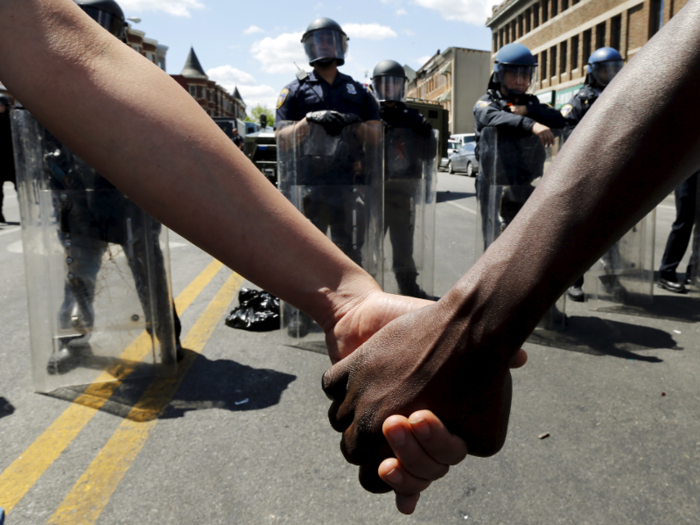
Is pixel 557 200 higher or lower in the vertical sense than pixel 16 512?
higher

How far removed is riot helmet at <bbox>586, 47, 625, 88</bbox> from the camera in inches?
229

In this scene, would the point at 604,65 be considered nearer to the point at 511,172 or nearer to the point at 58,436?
the point at 511,172

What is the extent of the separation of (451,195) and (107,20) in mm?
13833

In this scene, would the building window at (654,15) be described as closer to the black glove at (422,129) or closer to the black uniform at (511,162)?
the black glove at (422,129)

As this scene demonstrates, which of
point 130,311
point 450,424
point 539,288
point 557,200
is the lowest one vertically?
point 130,311

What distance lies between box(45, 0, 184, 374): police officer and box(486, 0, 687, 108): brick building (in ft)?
88.5

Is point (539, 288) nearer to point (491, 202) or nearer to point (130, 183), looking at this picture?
point (130, 183)

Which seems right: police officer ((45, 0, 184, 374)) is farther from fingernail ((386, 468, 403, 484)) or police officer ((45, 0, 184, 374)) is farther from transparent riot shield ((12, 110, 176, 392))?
fingernail ((386, 468, 403, 484))

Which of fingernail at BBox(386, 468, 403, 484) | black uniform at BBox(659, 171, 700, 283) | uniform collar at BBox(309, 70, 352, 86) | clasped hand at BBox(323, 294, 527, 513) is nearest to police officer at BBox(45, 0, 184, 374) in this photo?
uniform collar at BBox(309, 70, 352, 86)

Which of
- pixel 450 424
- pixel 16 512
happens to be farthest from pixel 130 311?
pixel 450 424

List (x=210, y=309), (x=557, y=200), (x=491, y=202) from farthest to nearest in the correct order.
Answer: (x=210, y=309), (x=491, y=202), (x=557, y=200)

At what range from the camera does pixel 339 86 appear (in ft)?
16.8

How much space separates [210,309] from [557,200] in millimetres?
4588

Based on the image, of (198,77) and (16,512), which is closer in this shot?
(16,512)
